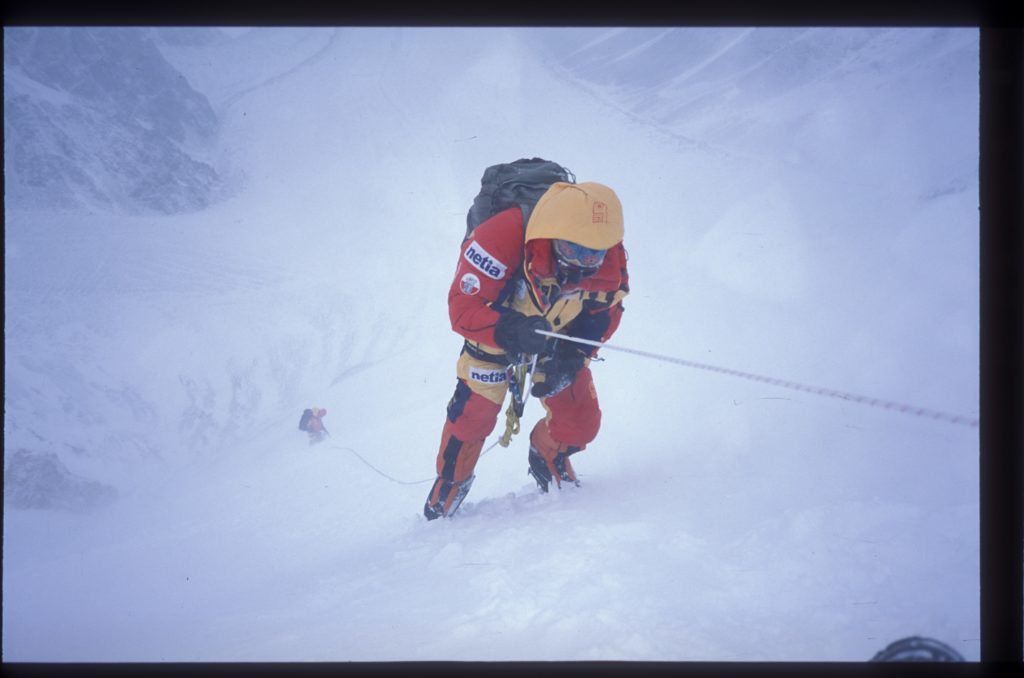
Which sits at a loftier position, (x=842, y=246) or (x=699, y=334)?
(x=842, y=246)

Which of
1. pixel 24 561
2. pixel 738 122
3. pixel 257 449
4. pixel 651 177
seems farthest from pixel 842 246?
pixel 24 561

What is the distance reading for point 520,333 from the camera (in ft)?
7.28

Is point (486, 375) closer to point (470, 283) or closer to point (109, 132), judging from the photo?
point (470, 283)

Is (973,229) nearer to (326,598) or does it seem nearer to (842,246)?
(842,246)

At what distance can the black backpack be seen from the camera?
2.32 m

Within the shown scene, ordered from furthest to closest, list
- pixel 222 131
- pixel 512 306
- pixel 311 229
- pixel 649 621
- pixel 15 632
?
pixel 311 229
pixel 222 131
pixel 512 306
pixel 15 632
pixel 649 621

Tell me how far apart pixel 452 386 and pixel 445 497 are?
1.67m

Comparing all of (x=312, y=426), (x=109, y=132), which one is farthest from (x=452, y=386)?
→ (x=109, y=132)

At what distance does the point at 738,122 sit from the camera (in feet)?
13.6

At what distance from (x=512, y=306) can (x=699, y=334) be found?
1.94 meters

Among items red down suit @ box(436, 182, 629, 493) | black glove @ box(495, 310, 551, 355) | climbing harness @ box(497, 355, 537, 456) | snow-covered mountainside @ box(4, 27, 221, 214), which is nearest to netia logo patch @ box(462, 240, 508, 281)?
red down suit @ box(436, 182, 629, 493)

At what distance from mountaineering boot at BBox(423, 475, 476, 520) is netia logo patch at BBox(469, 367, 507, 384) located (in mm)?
572

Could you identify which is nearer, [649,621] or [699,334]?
[649,621]

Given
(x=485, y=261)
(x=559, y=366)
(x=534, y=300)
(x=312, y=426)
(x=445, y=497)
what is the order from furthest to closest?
(x=312, y=426)
(x=445, y=497)
(x=559, y=366)
(x=534, y=300)
(x=485, y=261)
